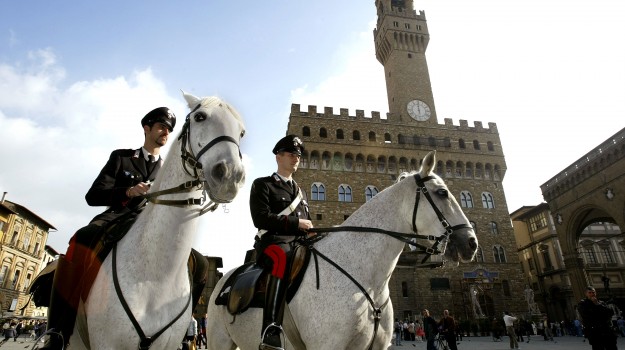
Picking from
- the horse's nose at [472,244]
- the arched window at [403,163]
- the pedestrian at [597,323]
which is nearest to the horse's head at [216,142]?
the horse's nose at [472,244]

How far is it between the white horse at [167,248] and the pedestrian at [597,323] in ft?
30.7

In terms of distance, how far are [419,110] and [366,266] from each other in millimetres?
37271

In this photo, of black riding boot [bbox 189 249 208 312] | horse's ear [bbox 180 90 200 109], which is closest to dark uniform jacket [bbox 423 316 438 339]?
black riding boot [bbox 189 249 208 312]

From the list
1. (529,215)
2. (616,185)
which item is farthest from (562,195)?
(529,215)

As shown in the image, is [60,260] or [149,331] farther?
[60,260]

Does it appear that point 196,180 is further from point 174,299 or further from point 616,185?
point 616,185

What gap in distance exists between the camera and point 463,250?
3.38 meters

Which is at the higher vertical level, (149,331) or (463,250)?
(463,250)

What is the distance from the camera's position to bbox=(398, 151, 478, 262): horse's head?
3.41 meters

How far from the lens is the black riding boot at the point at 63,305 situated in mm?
2328

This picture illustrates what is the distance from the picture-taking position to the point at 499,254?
33.8 meters

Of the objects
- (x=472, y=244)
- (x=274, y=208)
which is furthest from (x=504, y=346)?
(x=274, y=208)

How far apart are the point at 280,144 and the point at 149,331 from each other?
2.38 metres

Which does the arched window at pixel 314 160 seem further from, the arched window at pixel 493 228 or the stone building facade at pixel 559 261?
the stone building facade at pixel 559 261
